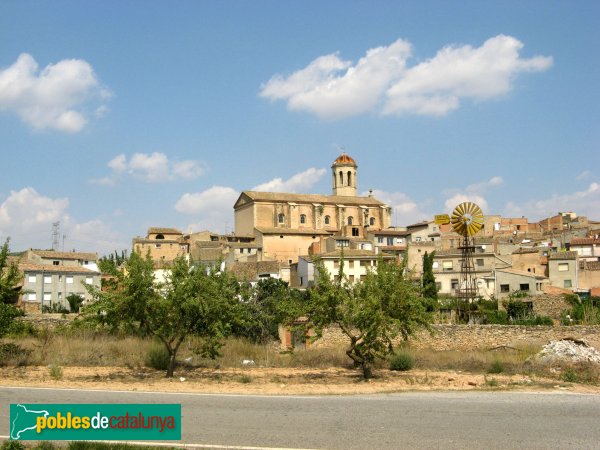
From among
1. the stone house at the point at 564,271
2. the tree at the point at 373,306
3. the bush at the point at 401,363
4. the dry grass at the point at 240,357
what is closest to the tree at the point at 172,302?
the dry grass at the point at 240,357

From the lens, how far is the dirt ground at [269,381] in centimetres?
1938

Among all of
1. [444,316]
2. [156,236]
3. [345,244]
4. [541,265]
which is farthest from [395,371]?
[156,236]

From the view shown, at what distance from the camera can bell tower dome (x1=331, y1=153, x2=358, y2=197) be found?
104375 mm

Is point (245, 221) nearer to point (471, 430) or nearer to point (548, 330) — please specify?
point (548, 330)

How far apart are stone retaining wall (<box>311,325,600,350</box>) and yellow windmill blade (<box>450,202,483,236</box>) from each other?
47.0 feet

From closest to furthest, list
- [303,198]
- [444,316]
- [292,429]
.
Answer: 1. [292,429]
2. [444,316]
3. [303,198]

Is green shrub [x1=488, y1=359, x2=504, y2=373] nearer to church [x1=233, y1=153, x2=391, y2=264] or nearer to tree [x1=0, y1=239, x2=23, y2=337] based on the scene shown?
tree [x1=0, y1=239, x2=23, y2=337]

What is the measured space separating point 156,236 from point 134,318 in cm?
6412

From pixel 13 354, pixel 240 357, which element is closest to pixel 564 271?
pixel 240 357

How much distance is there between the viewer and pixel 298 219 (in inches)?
3472

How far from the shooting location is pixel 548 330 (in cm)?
3294

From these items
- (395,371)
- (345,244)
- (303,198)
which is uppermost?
(303,198)

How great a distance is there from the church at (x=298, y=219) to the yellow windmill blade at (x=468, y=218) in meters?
31.6

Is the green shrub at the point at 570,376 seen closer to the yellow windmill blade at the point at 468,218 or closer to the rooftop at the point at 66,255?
the yellow windmill blade at the point at 468,218
